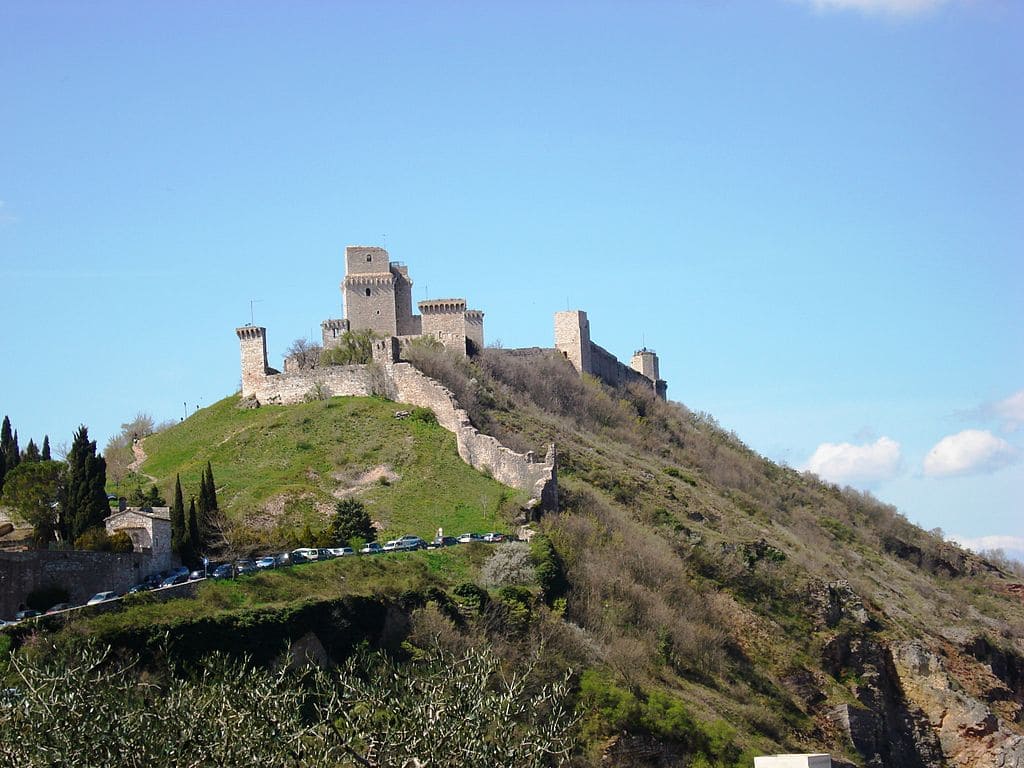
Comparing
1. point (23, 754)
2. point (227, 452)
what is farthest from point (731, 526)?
point (23, 754)

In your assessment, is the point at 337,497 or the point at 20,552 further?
the point at 337,497

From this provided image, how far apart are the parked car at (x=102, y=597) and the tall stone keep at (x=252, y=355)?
108 ft

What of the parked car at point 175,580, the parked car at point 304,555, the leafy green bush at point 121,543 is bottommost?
the parked car at point 175,580

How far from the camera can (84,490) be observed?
54.3 m

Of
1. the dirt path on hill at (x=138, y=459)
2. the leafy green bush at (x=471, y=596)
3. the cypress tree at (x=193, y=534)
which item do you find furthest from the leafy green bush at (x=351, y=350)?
the leafy green bush at (x=471, y=596)

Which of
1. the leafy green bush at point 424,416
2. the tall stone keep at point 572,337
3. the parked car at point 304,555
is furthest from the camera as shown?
the tall stone keep at point 572,337

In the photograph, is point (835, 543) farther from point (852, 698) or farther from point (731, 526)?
point (852, 698)

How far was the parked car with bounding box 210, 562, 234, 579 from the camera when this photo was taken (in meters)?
49.9

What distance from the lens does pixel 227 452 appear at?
72438 millimetres

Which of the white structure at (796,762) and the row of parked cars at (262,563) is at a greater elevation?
the row of parked cars at (262,563)

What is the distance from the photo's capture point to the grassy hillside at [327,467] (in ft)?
205

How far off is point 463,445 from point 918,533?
1498 inches

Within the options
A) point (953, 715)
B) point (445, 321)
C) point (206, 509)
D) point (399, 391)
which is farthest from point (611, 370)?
point (206, 509)

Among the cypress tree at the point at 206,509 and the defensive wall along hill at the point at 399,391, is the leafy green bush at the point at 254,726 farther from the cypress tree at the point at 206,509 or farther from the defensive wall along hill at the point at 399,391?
the defensive wall along hill at the point at 399,391
